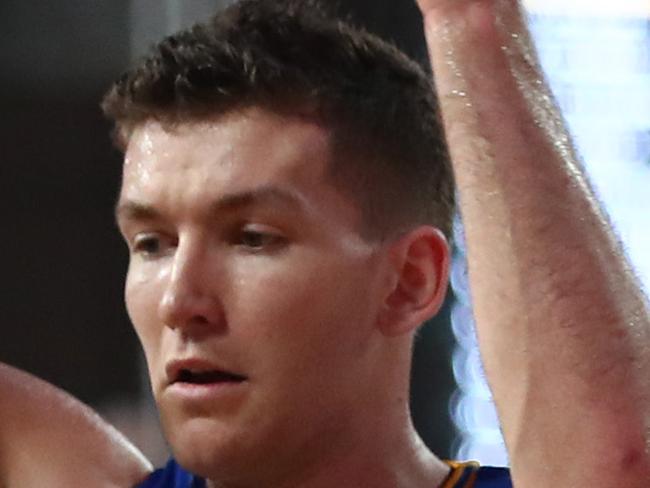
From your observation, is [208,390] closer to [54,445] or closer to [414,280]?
[414,280]

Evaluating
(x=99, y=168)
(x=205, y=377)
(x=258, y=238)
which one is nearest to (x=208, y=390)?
(x=205, y=377)

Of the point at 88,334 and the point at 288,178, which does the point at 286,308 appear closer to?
the point at 288,178

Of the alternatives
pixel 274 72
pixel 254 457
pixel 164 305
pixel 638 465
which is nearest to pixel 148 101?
pixel 274 72

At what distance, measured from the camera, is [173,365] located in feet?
4.42

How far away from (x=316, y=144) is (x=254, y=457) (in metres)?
0.29

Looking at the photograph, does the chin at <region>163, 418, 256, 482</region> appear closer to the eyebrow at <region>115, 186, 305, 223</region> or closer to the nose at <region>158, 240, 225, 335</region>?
the nose at <region>158, 240, 225, 335</region>

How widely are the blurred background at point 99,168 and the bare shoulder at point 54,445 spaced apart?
143 centimetres

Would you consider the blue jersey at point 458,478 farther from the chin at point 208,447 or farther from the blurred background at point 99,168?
the blurred background at point 99,168

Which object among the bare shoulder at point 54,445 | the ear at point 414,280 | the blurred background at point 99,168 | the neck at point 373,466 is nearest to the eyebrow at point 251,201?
the ear at point 414,280

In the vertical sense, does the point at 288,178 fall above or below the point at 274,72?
below

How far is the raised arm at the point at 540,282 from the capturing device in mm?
937

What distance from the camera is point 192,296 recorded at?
1322 mm

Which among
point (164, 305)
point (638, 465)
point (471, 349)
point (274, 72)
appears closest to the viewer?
point (638, 465)

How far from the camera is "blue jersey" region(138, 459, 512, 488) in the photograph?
155 cm
